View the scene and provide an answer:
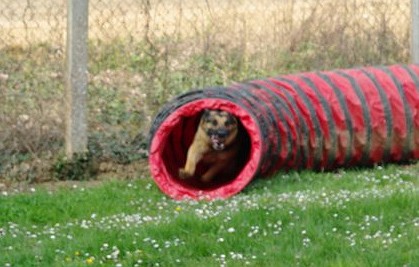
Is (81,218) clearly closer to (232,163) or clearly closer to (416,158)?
(232,163)

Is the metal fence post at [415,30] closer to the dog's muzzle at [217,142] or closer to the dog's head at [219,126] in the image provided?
the dog's head at [219,126]

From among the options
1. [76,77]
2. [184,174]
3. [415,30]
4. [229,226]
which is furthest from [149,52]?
[229,226]

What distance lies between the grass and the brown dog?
60 centimetres

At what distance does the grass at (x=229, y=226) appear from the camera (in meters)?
6.11

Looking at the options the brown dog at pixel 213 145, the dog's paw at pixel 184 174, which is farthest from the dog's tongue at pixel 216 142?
the dog's paw at pixel 184 174

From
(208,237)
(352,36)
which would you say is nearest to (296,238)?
(208,237)

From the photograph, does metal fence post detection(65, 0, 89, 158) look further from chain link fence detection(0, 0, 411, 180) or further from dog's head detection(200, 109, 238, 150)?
dog's head detection(200, 109, 238, 150)

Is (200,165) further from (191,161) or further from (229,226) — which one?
(229,226)

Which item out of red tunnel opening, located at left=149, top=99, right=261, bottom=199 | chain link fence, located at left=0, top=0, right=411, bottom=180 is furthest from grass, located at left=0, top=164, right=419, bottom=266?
chain link fence, located at left=0, top=0, right=411, bottom=180

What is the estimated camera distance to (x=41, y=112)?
9438 millimetres

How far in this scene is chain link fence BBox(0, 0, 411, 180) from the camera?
9445 millimetres

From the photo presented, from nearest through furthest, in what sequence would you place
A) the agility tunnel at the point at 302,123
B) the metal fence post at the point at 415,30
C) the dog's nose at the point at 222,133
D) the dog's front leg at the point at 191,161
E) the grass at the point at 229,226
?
the grass at the point at 229,226
the agility tunnel at the point at 302,123
the dog's nose at the point at 222,133
the dog's front leg at the point at 191,161
the metal fence post at the point at 415,30

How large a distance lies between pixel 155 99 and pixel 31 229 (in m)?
3.21

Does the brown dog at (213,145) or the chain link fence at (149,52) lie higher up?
the chain link fence at (149,52)
